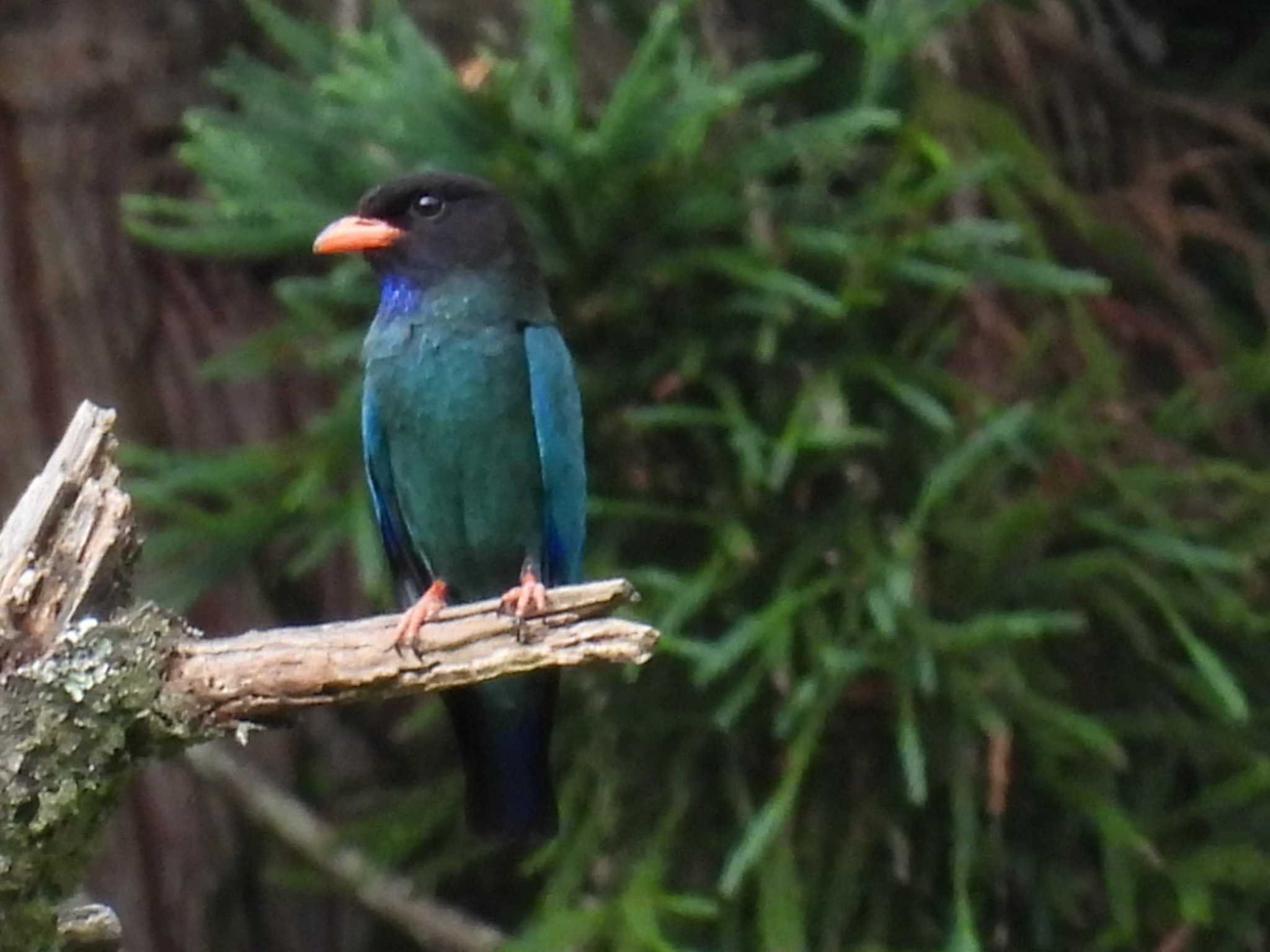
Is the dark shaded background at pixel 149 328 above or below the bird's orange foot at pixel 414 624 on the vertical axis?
below

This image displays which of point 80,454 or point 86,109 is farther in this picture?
point 86,109

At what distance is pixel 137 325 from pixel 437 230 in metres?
1.45

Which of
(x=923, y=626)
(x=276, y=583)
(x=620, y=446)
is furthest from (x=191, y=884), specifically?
(x=923, y=626)

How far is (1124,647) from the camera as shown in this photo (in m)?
4.12

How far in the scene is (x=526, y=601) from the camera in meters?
2.67

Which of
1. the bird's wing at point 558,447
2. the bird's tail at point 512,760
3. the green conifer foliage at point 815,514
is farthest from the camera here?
the green conifer foliage at point 815,514

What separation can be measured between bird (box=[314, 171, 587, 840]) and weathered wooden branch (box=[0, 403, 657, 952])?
3.00ft

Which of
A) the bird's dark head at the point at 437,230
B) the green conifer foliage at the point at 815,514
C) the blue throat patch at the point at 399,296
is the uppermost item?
the bird's dark head at the point at 437,230

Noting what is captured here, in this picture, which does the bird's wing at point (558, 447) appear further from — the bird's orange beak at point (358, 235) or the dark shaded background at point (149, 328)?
the dark shaded background at point (149, 328)

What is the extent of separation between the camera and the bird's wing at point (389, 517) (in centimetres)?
365

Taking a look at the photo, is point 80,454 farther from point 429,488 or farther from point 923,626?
point 923,626

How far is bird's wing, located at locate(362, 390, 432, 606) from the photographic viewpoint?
3652 millimetres

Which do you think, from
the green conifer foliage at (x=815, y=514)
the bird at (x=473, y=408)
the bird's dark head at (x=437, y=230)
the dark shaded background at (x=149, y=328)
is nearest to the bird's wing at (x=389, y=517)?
the bird at (x=473, y=408)

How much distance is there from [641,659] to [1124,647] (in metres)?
1.93
